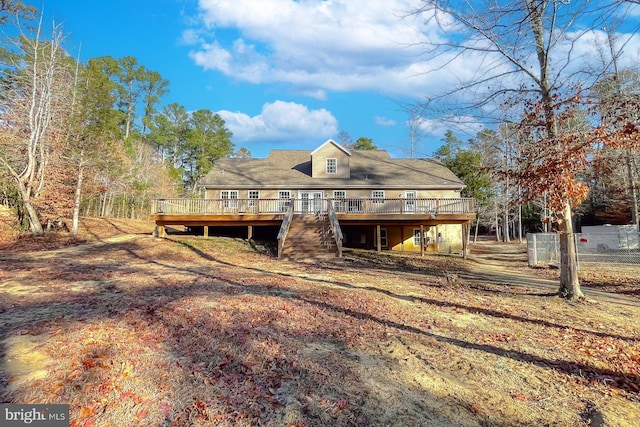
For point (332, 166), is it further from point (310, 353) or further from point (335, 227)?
point (310, 353)

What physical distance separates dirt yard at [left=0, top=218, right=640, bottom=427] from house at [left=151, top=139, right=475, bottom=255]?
7775 millimetres

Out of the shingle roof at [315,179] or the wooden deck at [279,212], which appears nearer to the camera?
the wooden deck at [279,212]

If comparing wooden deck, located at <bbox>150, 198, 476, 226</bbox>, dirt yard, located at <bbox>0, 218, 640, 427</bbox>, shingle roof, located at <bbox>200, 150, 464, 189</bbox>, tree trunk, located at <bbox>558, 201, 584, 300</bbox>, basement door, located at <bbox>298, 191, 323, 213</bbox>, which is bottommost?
dirt yard, located at <bbox>0, 218, 640, 427</bbox>

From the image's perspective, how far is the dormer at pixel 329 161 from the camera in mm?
22000

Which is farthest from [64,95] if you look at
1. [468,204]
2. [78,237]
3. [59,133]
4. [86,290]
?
[468,204]

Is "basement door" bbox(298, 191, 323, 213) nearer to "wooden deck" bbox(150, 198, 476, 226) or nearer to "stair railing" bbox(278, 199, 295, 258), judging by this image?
"wooden deck" bbox(150, 198, 476, 226)

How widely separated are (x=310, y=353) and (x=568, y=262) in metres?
6.70

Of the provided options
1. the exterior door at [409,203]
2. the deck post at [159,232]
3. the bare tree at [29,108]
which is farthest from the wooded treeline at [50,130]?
the exterior door at [409,203]

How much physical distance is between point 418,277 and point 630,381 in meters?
6.64

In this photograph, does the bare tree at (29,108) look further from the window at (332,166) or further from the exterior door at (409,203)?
the exterior door at (409,203)

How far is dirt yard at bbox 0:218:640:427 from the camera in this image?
123 inches

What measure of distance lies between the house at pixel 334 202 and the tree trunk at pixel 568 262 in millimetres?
8223

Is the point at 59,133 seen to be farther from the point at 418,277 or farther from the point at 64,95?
the point at 418,277

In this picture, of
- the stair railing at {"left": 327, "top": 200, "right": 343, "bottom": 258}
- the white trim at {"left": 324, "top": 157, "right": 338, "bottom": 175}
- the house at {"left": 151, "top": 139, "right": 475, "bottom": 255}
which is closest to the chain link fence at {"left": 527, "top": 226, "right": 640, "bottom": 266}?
the house at {"left": 151, "top": 139, "right": 475, "bottom": 255}
